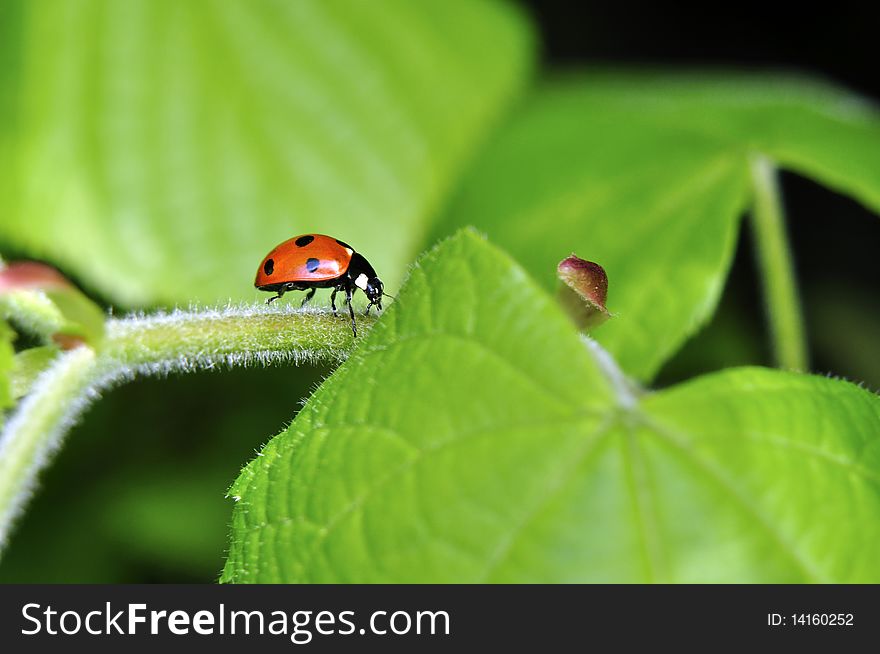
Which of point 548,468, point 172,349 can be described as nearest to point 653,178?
point 172,349

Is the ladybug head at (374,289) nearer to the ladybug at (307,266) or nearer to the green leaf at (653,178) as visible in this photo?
the ladybug at (307,266)

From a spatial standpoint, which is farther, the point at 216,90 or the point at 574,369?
the point at 216,90

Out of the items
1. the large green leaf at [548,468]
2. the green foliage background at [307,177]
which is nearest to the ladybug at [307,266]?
the green foliage background at [307,177]

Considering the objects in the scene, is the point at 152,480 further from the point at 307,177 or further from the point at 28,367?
the point at 28,367

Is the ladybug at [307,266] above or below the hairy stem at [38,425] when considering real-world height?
above

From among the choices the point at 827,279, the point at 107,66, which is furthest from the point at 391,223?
the point at 827,279

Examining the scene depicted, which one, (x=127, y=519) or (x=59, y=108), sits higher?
(x=59, y=108)

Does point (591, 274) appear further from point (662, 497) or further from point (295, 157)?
point (295, 157)
